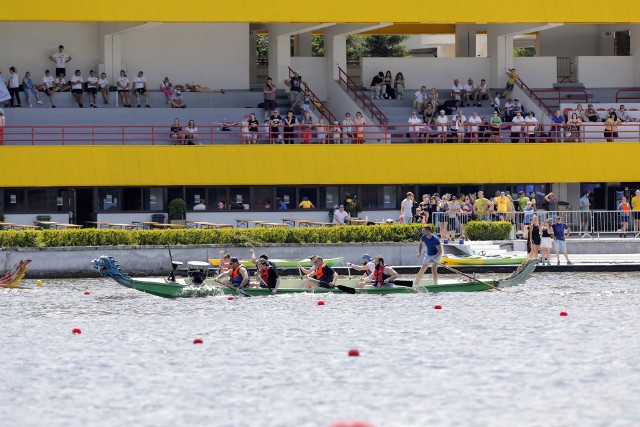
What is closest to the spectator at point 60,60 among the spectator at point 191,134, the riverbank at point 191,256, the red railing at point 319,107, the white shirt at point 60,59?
the white shirt at point 60,59

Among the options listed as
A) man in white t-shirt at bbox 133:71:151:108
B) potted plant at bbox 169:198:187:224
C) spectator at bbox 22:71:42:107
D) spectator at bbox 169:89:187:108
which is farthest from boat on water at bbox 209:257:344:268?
spectator at bbox 22:71:42:107

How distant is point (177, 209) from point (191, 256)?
7.23 meters

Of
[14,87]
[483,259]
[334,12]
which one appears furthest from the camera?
[334,12]

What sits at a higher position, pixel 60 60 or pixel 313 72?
pixel 60 60

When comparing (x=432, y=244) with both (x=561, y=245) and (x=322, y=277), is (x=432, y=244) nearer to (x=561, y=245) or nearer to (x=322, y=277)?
(x=322, y=277)

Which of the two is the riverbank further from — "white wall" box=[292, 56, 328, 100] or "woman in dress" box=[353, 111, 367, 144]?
"white wall" box=[292, 56, 328, 100]

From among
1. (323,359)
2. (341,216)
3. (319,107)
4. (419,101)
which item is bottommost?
(323,359)

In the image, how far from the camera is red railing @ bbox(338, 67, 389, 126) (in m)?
58.8

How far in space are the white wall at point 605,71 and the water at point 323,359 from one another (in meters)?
22.0

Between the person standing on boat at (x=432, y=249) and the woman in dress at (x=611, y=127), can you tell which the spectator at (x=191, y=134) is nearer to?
the woman in dress at (x=611, y=127)

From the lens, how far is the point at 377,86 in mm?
60844

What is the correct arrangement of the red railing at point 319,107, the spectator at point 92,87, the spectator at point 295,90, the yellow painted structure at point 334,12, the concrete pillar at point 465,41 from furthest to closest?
the concrete pillar at point 465,41 < the red railing at point 319,107 < the spectator at point 295,90 < the spectator at point 92,87 < the yellow painted structure at point 334,12

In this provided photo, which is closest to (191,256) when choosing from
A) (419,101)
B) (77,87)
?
(77,87)

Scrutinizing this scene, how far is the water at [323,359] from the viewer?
2466cm
